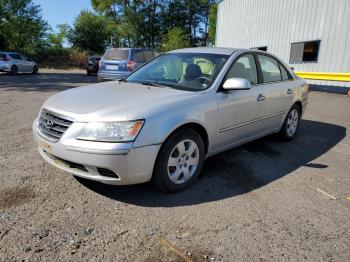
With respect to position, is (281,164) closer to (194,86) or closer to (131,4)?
(194,86)

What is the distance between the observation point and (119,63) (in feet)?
42.7

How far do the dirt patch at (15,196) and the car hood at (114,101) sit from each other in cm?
94

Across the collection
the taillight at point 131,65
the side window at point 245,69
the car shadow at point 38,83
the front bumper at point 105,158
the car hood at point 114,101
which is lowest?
the car shadow at point 38,83

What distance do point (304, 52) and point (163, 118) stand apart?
48.9 ft

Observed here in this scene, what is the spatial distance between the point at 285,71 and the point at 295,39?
12173 millimetres

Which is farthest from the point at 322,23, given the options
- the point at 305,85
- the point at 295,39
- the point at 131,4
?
the point at 131,4

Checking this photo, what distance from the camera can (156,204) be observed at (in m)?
3.39

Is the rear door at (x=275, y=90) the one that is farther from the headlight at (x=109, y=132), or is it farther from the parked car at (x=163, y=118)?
the headlight at (x=109, y=132)

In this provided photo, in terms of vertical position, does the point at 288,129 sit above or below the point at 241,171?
above

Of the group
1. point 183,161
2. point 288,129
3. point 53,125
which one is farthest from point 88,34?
point 183,161

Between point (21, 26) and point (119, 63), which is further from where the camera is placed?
point (21, 26)

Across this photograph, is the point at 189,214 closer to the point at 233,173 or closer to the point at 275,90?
the point at 233,173

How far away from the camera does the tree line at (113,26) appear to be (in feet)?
125

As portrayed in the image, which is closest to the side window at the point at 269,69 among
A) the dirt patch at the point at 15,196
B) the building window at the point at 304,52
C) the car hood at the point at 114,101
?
the car hood at the point at 114,101
